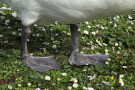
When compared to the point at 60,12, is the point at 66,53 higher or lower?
lower

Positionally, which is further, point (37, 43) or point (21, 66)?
point (37, 43)

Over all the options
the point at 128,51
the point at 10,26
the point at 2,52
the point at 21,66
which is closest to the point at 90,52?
the point at 128,51

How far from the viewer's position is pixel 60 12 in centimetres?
270

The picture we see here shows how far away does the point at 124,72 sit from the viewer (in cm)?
330

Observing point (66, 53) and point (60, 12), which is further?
point (66, 53)

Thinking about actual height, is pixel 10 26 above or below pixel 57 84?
above

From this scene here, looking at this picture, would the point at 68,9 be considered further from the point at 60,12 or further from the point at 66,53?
the point at 66,53

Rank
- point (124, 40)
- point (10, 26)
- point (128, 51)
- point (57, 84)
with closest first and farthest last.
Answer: point (57, 84) → point (128, 51) → point (124, 40) → point (10, 26)

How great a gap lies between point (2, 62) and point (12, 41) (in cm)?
79

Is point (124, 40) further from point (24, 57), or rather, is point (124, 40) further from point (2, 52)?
point (2, 52)

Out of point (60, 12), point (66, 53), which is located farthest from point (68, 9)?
point (66, 53)

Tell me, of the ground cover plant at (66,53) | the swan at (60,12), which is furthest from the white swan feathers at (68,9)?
the ground cover plant at (66,53)

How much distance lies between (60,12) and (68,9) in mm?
141

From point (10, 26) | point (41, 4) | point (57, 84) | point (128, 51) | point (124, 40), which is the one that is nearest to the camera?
point (41, 4)
